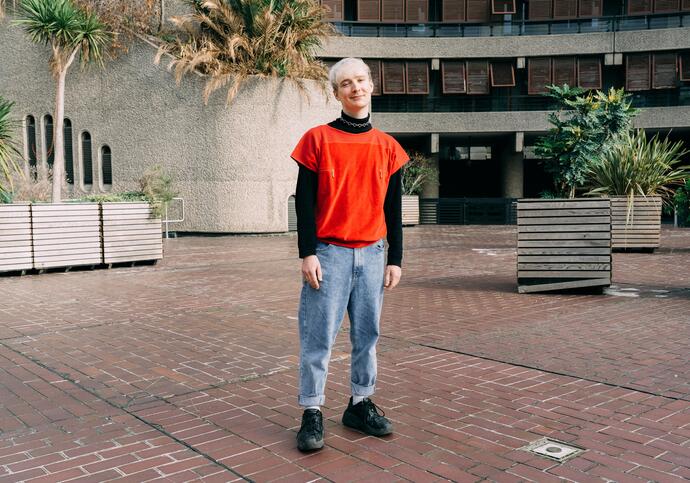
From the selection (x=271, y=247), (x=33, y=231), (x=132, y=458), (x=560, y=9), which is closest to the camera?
(x=132, y=458)

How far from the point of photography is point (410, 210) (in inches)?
1016

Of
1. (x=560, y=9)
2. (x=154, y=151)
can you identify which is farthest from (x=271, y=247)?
(x=560, y=9)

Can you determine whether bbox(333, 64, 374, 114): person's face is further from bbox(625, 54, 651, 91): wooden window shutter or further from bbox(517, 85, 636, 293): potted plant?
bbox(625, 54, 651, 91): wooden window shutter

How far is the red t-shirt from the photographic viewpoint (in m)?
3.33

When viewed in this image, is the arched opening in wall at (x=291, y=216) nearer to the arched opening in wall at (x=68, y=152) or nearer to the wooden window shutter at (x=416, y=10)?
the arched opening in wall at (x=68, y=152)

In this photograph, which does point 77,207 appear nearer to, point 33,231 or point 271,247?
point 33,231

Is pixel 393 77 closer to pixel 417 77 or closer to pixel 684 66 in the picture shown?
pixel 417 77

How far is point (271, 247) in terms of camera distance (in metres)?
16.2

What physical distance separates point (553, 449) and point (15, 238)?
10002mm

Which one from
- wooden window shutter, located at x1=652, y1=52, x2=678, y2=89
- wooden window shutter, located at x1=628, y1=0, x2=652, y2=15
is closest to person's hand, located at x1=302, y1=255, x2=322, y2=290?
wooden window shutter, located at x1=652, y1=52, x2=678, y2=89

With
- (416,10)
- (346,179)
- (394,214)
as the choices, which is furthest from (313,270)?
(416,10)

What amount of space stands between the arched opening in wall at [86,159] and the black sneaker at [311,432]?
20.5 m

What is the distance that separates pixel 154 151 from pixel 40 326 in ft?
47.5

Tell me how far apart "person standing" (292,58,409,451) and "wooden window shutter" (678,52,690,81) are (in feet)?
91.4
